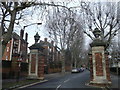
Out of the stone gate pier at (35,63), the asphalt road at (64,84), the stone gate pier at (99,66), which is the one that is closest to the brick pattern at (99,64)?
the stone gate pier at (99,66)

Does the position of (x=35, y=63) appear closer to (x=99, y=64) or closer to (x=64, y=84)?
(x=64, y=84)

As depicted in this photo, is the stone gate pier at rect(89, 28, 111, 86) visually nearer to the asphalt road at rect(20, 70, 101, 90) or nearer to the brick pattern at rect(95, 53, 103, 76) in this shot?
the brick pattern at rect(95, 53, 103, 76)

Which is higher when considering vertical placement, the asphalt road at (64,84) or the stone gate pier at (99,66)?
the stone gate pier at (99,66)

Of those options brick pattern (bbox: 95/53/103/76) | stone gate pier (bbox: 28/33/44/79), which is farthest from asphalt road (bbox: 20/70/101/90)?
stone gate pier (bbox: 28/33/44/79)

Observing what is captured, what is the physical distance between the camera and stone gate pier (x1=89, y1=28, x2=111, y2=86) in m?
14.2

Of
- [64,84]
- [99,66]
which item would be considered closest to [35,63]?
[64,84]

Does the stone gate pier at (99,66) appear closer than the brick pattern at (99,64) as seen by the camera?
Yes

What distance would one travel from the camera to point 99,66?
1455 centimetres

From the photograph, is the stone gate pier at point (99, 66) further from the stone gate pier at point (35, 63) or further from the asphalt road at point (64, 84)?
the stone gate pier at point (35, 63)

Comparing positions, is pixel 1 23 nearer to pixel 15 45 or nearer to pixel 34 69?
pixel 34 69

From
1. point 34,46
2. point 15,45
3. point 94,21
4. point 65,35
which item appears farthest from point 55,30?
point 15,45

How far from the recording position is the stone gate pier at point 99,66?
14.2 meters

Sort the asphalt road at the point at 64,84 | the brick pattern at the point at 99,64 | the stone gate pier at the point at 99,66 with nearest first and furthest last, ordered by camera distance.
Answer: the asphalt road at the point at 64,84, the stone gate pier at the point at 99,66, the brick pattern at the point at 99,64

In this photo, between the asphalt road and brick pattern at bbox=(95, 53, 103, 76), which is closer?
the asphalt road
